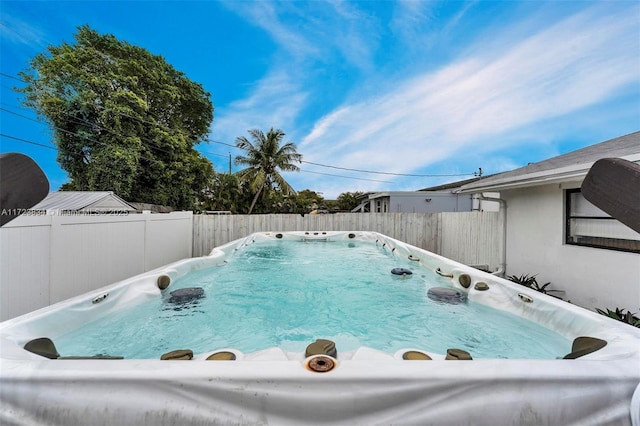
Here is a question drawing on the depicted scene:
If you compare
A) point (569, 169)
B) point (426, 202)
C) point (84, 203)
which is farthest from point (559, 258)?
point (84, 203)

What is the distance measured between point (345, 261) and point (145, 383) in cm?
441

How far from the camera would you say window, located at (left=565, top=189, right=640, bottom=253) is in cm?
296

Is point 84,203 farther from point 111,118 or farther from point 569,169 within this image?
point 569,169

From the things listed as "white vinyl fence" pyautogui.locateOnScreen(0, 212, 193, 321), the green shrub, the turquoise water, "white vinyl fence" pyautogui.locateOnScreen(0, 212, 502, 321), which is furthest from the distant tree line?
the green shrub

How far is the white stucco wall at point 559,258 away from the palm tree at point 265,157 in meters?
11.6

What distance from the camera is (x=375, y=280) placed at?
3.81 meters

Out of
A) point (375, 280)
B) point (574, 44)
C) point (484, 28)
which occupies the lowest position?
point (375, 280)

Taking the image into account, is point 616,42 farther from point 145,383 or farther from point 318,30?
point 145,383

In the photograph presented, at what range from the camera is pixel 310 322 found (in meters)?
2.42

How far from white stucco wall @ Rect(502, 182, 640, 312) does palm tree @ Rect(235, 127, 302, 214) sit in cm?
1161

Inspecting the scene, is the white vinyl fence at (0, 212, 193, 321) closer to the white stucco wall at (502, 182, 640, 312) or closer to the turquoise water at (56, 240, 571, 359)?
the turquoise water at (56, 240, 571, 359)

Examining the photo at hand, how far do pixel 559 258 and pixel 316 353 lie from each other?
4.16 m

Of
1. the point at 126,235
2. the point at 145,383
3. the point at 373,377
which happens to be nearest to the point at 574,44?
the point at 373,377

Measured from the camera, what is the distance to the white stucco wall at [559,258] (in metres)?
2.91
